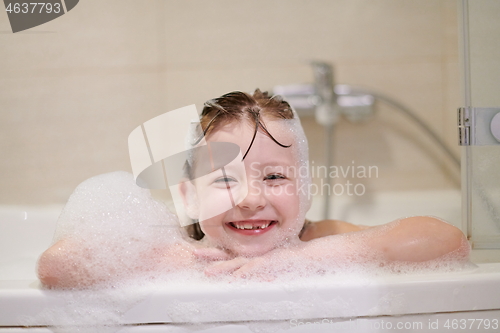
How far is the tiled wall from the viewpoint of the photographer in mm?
1133

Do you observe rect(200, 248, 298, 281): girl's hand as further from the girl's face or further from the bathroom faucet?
the bathroom faucet

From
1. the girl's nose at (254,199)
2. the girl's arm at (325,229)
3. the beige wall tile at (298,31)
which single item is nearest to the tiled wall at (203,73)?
the beige wall tile at (298,31)

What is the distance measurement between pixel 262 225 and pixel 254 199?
6 cm

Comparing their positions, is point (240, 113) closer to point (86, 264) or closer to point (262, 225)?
point (262, 225)

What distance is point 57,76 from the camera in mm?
1152

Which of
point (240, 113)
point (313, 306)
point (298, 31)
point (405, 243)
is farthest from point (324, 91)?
point (313, 306)

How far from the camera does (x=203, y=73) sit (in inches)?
47.3

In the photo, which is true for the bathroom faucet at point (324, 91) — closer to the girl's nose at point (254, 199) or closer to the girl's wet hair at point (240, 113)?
the girl's wet hair at point (240, 113)

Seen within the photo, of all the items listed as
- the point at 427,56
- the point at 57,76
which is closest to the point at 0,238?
the point at 57,76

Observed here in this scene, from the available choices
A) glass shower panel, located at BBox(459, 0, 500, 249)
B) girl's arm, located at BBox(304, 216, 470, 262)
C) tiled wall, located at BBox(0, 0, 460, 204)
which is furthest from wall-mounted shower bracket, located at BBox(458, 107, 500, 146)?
tiled wall, located at BBox(0, 0, 460, 204)

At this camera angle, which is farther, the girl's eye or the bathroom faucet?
the bathroom faucet

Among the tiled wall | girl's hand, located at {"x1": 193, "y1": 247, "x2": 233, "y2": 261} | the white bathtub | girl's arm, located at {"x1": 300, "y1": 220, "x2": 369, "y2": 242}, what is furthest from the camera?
the tiled wall

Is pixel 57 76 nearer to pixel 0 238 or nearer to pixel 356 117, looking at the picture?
pixel 0 238

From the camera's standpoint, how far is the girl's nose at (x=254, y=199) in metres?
0.73
